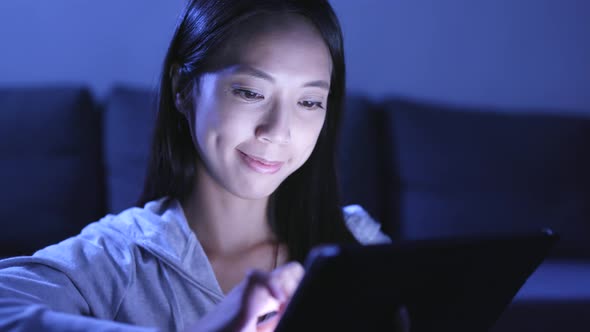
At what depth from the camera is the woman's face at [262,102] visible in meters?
1.00

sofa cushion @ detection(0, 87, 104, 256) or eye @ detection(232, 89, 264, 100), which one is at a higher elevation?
eye @ detection(232, 89, 264, 100)

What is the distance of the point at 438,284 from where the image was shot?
703 mm

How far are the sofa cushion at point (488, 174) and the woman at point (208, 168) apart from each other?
88 cm

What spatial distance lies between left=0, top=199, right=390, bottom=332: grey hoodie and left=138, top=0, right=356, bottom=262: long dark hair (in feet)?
0.29

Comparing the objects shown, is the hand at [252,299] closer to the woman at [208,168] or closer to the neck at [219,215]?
the woman at [208,168]

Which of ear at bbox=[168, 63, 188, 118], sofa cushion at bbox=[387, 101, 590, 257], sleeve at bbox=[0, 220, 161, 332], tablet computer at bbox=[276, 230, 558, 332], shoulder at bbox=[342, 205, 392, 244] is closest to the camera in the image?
tablet computer at bbox=[276, 230, 558, 332]

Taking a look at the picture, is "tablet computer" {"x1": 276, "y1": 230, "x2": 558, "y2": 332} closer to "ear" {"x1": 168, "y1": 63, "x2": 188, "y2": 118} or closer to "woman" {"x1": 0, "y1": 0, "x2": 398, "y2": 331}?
"woman" {"x1": 0, "y1": 0, "x2": 398, "y2": 331}

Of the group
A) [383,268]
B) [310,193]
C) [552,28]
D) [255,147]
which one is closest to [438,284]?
[383,268]

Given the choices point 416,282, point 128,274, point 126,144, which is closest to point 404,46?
point 126,144

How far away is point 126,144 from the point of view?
185cm

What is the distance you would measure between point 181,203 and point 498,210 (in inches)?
44.5

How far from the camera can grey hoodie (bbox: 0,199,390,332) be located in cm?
90

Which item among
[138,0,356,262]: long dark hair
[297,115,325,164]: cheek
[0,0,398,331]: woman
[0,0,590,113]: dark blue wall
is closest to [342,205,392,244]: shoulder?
[138,0,356,262]: long dark hair

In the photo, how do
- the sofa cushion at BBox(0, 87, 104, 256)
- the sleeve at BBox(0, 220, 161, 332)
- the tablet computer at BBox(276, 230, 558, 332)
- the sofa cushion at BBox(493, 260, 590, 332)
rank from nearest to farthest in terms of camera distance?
the tablet computer at BBox(276, 230, 558, 332) < the sleeve at BBox(0, 220, 161, 332) < the sofa cushion at BBox(493, 260, 590, 332) < the sofa cushion at BBox(0, 87, 104, 256)
